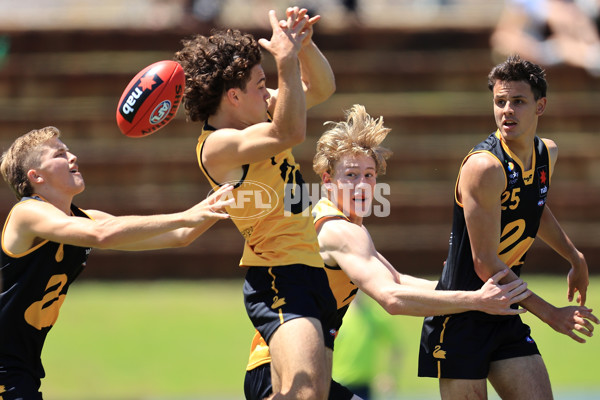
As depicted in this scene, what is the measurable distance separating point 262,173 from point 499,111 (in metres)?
1.47

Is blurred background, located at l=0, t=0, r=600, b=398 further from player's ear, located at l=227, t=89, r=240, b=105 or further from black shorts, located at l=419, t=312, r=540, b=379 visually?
player's ear, located at l=227, t=89, r=240, b=105

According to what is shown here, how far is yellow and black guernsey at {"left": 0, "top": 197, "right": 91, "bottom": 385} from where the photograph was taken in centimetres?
553

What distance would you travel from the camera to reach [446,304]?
5684 millimetres

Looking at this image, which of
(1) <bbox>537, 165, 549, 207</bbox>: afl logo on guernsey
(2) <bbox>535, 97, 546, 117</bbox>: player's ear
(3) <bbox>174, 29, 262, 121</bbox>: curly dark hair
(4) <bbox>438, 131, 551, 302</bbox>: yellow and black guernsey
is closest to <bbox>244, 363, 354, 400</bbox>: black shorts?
(4) <bbox>438, 131, 551, 302</bbox>: yellow and black guernsey

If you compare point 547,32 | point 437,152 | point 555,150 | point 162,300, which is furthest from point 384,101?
point 555,150

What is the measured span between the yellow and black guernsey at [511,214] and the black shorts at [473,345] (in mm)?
229

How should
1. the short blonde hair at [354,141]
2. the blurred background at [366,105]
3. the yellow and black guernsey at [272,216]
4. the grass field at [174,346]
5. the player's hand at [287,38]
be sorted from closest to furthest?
the player's hand at [287,38] < the yellow and black guernsey at [272,216] < the short blonde hair at [354,141] < the grass field at [174,346] < the blurred background at [366,105]

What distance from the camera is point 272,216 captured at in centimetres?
556

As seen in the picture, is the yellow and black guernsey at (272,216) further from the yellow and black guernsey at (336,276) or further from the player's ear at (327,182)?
the player's ear at (327,182)

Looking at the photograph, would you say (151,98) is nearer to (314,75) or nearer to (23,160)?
(23,160)

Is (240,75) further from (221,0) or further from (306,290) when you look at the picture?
(221,0)

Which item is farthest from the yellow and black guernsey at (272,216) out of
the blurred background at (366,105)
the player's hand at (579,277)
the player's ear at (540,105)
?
the blurred background at (366,105)

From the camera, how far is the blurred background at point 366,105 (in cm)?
→ 1569

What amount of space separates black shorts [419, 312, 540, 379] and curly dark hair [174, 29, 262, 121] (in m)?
1.92
